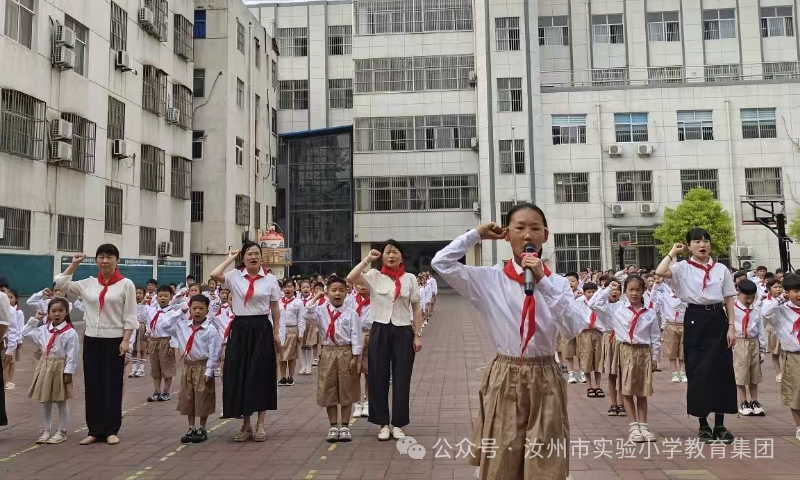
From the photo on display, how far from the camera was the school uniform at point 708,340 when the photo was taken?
5816 mm

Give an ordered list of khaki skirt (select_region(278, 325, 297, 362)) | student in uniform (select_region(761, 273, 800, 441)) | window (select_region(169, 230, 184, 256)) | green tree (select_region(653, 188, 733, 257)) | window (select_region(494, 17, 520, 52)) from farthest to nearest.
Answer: window (select_region(494, 17, 520, 52)) < green tree (select_region(653, 188, 733, 257)) < window (select_region(169, 230, 184, 256)) < khaki skirt (select_region(278, 325, 297, 362)) < student in uniform (select_region(761, 273, 800, 441))

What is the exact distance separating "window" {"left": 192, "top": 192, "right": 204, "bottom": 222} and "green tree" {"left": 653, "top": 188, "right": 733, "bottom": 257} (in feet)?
65.1

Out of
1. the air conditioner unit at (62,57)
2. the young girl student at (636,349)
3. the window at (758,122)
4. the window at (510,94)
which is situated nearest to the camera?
the young girl student at (636,349)

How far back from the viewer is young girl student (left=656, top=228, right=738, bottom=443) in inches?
229

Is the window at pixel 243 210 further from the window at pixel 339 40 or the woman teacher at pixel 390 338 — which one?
the woman teacher at pixel 390 338

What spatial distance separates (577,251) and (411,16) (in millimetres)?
15284

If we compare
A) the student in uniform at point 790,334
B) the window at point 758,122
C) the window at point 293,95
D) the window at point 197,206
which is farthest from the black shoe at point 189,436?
the window at point 293,95

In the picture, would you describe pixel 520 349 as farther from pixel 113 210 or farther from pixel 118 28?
pixel 118 28

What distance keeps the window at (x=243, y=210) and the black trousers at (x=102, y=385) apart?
76.8ft

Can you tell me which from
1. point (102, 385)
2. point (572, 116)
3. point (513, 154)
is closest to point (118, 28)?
point (102, 385)

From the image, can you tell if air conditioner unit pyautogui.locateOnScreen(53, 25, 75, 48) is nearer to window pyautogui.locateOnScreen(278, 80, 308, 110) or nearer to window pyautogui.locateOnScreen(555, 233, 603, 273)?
window pyautogui.locateOnScreen(278, 80, 308, 110)

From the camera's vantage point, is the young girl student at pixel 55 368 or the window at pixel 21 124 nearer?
the young girl student at pixel 55 368

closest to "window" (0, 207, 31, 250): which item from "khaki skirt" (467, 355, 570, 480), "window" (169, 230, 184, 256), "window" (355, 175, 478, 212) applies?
"window" (169, 230, 184, 256)

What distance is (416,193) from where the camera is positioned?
35281mm
